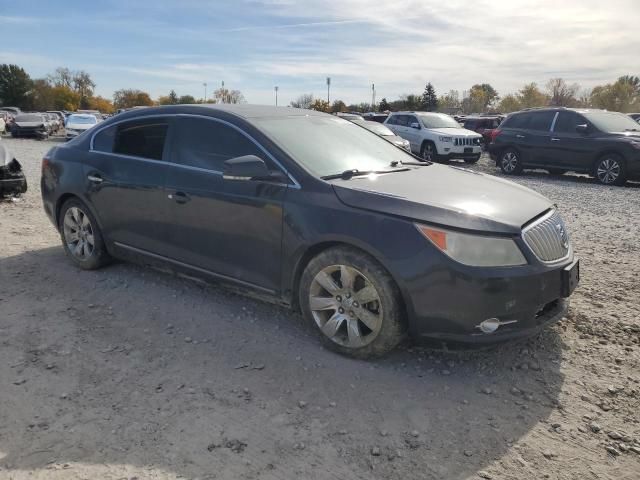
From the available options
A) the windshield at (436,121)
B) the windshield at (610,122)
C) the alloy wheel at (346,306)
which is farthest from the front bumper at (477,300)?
the windshield at (436,121)

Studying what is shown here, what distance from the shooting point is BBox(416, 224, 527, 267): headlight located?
304cm

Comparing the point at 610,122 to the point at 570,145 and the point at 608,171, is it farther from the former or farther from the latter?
the point at 608,171

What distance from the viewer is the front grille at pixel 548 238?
3223mm

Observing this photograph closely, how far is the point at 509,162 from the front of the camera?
14.0 metres

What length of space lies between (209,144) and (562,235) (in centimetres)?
270

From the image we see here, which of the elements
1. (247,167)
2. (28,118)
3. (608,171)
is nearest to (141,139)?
(247,167)

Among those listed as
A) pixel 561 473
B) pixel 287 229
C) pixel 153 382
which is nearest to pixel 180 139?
pixel 287 229

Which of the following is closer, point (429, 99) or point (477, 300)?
point (477, 300)

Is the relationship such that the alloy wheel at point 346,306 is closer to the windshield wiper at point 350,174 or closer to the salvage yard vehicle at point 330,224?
the salvage yard vehicle at point 330,224

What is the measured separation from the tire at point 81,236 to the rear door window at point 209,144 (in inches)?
54.1

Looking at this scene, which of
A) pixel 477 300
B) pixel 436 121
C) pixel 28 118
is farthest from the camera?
pixel 28 118

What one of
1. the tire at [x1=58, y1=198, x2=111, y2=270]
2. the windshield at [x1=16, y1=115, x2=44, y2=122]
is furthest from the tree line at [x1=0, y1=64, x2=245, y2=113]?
the tire at [x1=58, y1=198, x2=111, y2=270]

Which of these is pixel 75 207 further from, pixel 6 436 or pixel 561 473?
pixel 561 473

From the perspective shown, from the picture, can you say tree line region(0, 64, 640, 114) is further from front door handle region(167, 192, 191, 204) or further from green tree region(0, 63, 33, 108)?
front door handle region(167, 192, 191, 204)
